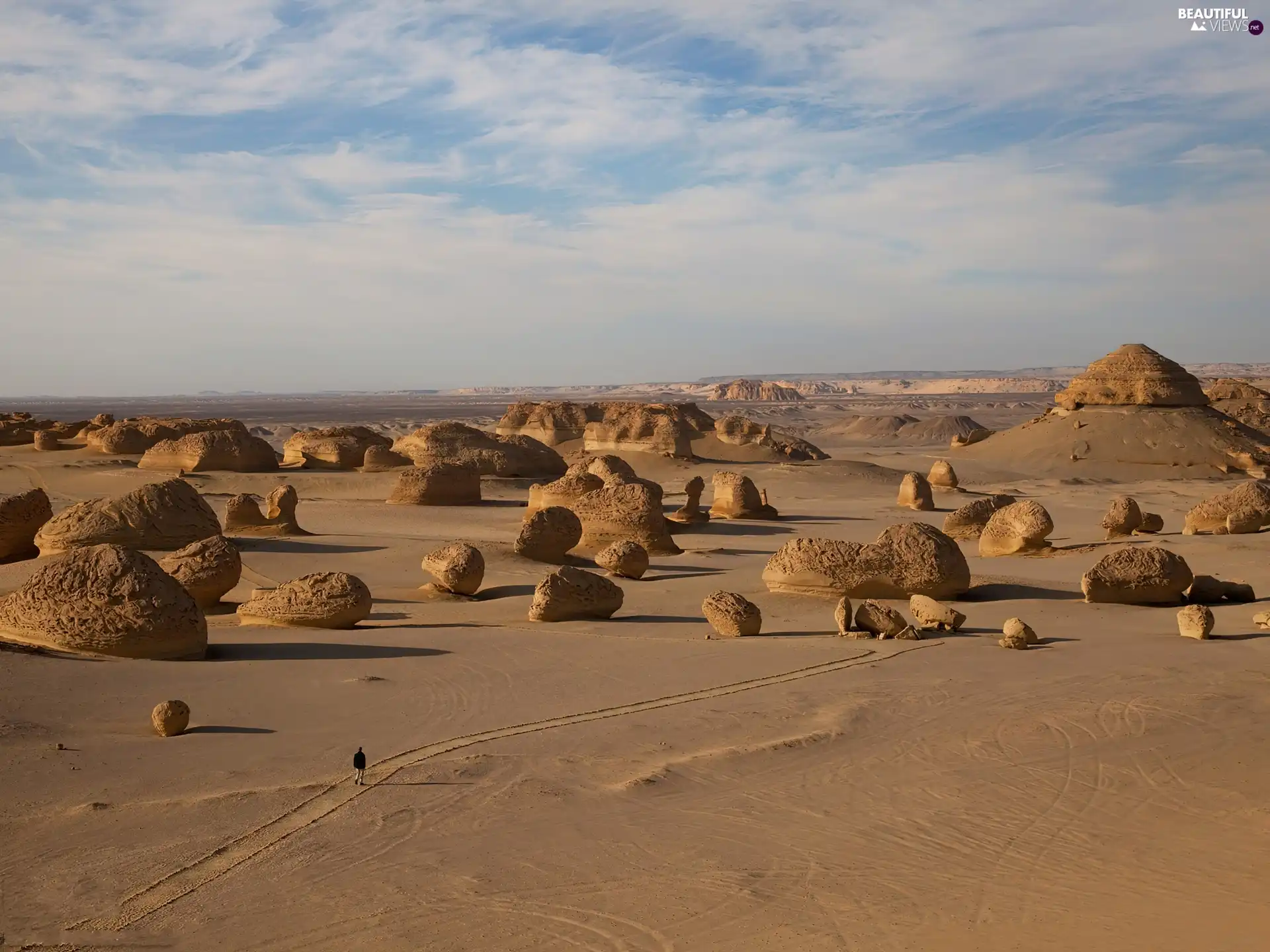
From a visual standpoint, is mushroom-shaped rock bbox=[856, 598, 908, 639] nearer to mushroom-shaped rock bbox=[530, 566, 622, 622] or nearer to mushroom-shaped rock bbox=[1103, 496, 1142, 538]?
mushroom-shaped rock bbox=[530, 566, 622, 622]

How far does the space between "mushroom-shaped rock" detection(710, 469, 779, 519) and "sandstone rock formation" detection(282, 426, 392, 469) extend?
8.25 m

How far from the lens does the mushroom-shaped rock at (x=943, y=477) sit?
86.7 ft

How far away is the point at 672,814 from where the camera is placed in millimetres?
5723

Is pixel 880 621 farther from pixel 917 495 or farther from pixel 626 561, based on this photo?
pixel 917 495

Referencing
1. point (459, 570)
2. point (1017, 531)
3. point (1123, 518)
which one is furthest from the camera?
point (1123, 518)

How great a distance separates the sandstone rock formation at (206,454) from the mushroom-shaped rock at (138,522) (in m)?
9.79

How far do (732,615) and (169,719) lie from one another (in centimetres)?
507

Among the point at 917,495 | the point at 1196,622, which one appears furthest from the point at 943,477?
the point at 1196,622

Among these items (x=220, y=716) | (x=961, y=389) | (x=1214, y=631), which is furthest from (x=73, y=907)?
(x=961, y=389)

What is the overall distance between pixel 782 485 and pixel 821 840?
864 inches

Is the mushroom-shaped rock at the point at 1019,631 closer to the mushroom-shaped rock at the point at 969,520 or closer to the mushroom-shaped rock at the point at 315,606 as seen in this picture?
the mushroom-shaped rock at the point at 315,606

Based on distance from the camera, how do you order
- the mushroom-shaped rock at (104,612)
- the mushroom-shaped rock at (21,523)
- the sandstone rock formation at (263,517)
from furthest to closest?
the sandstone rock formation at (263,517) → the mushroom-shaped rock at (21,523) → the mushroom-shaped rock at (104,612)

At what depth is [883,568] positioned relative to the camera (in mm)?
11992

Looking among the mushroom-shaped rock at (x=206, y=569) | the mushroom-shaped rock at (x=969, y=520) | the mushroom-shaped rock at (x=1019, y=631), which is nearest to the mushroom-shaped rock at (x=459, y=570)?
the mushroom-shaped rock at (x=206, y=569)
